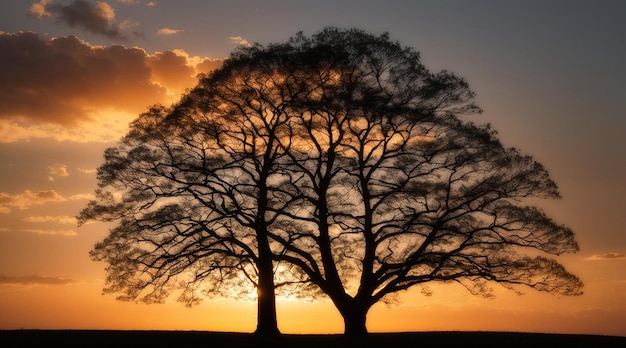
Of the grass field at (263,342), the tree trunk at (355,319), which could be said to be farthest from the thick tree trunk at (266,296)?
the tree trunk at (355,319)

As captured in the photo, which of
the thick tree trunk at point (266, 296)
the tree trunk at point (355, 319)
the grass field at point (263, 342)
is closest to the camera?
the grass field at point (263, 342)

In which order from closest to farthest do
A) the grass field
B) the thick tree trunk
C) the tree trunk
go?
the grass field, the tree trunk, the thick tree trunk

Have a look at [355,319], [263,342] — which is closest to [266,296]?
[263,342]

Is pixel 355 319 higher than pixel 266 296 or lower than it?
lower

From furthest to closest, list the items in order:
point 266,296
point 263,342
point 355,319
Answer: point 266,296, point 355,319, point 263,342

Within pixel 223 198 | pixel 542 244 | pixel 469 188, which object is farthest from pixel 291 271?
pixel 542 244

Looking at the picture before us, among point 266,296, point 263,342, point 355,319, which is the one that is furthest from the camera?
point 266,296

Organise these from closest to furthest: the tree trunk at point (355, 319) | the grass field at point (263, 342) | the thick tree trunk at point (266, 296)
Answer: the grass field at point (263, 342) → the tree trunk at point (355, 319) → the thick tree trunk at point (266, 296)

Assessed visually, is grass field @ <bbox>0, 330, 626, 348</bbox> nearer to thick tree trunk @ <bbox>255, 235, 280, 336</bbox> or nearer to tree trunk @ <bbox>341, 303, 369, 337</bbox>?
tree trunk @ <bbox>341, 303, 369, 337</bbox>

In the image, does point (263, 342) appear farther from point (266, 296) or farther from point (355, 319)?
point (355, 319)

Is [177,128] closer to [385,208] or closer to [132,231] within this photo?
[132,231]

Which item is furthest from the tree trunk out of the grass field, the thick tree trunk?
the thick tree trunk

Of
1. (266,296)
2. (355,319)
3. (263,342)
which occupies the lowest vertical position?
(263,342)

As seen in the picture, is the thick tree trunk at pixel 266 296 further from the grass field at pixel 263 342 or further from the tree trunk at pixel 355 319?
the tree trunk at pixel 355 319
